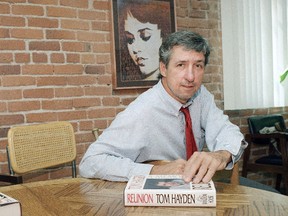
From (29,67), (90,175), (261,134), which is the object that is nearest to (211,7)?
(261,134)

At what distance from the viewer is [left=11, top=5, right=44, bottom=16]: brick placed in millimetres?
2518

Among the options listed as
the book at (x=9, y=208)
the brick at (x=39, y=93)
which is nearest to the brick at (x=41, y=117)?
the brick at (x=39, y=93)

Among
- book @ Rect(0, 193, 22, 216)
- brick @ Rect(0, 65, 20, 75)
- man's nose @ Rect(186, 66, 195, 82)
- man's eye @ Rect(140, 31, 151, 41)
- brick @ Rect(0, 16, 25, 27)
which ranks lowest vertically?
book @ Rect(0, 193, 22, 216)

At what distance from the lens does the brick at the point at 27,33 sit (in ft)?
8.28

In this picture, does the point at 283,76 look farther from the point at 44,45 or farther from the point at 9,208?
the point at 9,208

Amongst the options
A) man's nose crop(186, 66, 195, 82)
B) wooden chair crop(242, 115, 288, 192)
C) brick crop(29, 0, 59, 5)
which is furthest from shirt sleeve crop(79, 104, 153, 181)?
wooden chair crop(242, 115, 288, 192)

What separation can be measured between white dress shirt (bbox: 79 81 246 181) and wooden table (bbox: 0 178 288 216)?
0.14 m

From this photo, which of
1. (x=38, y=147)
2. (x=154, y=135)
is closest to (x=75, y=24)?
(x=38, y=147)

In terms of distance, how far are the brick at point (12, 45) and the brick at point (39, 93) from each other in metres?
0.30

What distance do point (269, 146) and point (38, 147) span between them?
2.51 metres

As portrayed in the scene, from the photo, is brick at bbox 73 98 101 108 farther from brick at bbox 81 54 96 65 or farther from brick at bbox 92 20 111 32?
brick at bbox 92 20 111 32

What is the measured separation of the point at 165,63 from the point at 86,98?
1134 millimetres

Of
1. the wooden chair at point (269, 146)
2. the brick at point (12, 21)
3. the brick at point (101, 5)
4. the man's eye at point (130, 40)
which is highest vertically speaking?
the brick at point (101, 5)

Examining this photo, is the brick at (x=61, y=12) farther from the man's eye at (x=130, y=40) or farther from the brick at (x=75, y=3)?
the man's eye at (x=130, y=40)
